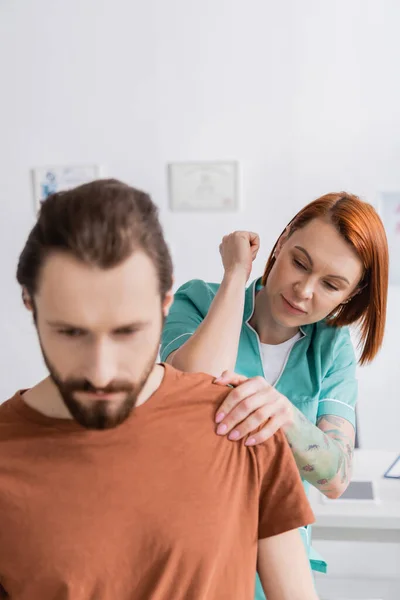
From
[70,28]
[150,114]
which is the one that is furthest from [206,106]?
[70,28]

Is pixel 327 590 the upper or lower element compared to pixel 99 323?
lower

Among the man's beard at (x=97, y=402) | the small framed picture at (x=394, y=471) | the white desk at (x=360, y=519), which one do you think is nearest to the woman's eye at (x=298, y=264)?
the man's beard at (x=97, y=402)

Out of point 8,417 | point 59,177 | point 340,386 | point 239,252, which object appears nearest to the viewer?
point 8,417

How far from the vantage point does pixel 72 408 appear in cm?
74

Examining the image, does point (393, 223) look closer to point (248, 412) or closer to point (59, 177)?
point (59, 177)

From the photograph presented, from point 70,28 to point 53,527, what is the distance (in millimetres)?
2952

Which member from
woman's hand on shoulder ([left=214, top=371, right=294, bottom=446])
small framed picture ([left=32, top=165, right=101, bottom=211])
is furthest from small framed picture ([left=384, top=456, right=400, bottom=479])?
small framed picture ([left=32, top=165, right=101, bottom=211])

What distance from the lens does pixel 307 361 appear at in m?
1.35

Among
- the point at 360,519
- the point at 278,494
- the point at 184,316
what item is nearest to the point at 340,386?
the point at 184,316

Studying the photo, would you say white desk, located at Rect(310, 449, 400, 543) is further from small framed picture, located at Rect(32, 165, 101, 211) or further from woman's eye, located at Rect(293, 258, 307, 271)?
small framed picture, located at Rect(32, 165, 101, 211)

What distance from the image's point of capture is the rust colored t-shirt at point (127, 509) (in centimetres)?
76

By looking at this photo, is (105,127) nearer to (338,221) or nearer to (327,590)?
(338,221)

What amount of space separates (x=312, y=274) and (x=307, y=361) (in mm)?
205

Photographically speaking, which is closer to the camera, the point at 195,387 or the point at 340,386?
the point at 195,387
